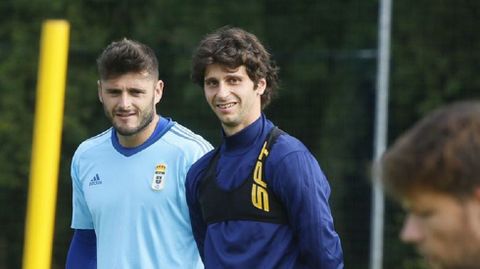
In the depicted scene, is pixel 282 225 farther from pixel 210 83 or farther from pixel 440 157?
pixel 440 157

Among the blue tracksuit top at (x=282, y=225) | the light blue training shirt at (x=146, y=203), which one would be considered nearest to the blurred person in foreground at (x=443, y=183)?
the blue tracksuit top at (x=282, y=225)

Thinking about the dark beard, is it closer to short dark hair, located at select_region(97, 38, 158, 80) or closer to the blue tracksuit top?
short dark hair, located at select_region(97, 38, 158, 80)

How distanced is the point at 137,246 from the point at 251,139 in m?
0.79

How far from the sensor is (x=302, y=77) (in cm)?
1007

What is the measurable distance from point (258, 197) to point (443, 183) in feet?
8.28

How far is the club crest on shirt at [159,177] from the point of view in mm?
5137

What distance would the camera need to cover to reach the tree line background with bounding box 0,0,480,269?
982 centimetres

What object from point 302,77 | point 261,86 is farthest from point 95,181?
point 302,77


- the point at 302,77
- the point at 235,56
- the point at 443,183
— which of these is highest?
the point at 302,77

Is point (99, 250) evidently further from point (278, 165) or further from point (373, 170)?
point (373, 170)

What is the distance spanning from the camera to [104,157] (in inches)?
211

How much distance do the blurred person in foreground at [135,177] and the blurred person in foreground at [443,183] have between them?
307 centimetres

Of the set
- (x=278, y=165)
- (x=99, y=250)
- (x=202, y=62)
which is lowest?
(x=99, y=250)

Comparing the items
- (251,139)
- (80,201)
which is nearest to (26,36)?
(80,201)
